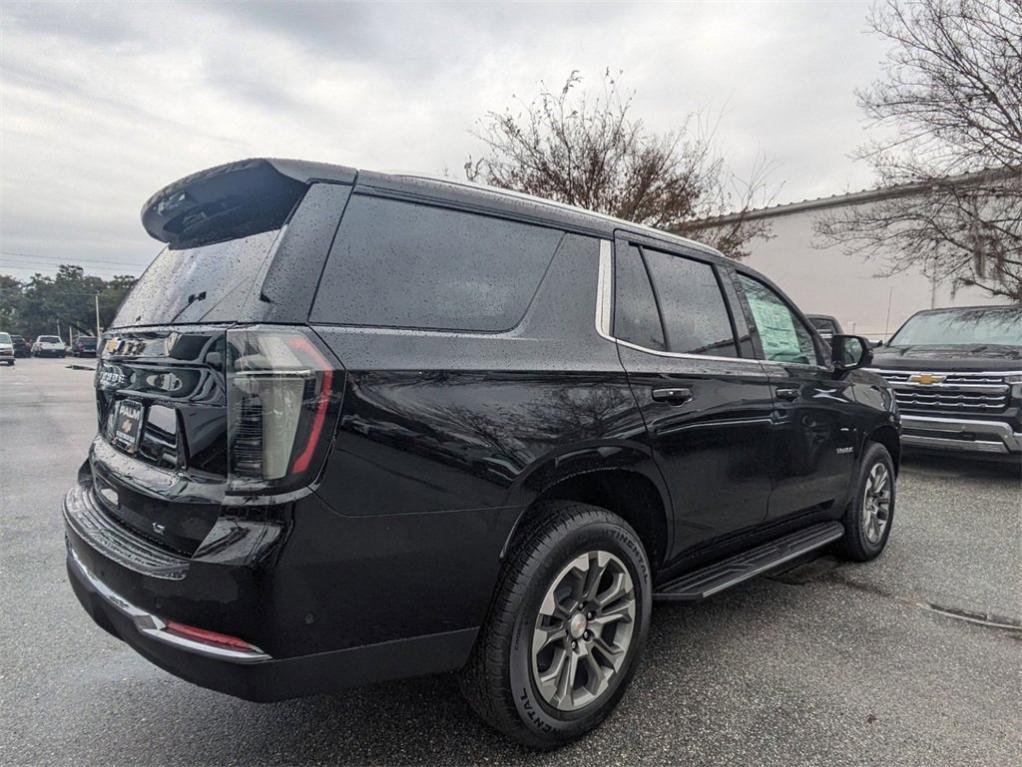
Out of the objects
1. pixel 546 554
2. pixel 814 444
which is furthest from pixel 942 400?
pixel 546 554

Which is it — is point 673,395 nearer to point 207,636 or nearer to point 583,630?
point 583,630

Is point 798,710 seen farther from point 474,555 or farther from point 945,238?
point 945,238

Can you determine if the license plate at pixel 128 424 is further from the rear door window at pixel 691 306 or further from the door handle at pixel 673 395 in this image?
the rear door window at pixel 691 306

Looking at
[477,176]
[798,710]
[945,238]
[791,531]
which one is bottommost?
[798,710]

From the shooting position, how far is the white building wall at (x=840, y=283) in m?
16.8

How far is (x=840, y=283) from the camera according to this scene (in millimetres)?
18750

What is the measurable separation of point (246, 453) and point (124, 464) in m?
0.77

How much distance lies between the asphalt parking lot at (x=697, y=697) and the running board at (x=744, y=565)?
0.35m

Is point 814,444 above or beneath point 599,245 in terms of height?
beneath

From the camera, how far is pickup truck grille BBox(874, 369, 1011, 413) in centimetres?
617

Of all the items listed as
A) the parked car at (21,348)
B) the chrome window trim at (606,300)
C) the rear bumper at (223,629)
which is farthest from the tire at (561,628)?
the parked car at (21,348)

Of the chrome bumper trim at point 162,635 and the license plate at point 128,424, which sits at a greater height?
the license plate at point 128,424

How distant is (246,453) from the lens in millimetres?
1613

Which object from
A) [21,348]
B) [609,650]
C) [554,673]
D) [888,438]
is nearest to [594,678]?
[609,650]
